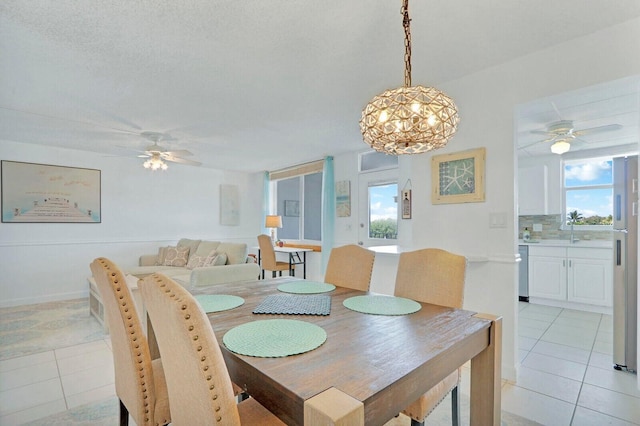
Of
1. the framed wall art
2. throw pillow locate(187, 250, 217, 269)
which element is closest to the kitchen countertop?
throw pillow locate(187, 250, 217, 269)

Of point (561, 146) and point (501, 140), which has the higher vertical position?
point (561, 146)

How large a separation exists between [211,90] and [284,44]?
1032mm

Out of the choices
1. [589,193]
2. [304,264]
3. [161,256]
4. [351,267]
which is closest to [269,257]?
[304,264]

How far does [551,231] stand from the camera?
4809 mm

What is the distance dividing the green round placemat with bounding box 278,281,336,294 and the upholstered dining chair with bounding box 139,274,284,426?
→ 1.04 m

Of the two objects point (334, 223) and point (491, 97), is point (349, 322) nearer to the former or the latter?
point (491, 97)

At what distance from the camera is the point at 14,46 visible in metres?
2.10

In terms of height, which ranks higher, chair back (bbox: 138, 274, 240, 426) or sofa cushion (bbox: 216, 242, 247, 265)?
chair back (bbox: 138, 274, 240, 426)

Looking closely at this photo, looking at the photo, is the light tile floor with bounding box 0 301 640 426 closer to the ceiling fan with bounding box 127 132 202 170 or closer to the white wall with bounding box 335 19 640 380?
the white wall with bounding box 335 19 640 380

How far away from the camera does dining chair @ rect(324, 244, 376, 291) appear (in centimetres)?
217

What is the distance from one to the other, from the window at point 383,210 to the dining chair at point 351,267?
253 centimetres

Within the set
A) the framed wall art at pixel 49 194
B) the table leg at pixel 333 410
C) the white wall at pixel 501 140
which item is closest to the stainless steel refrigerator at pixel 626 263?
the white wall at pixel 501 140

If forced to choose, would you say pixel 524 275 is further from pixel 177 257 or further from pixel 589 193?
pixel 177 257

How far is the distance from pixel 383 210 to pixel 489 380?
11.8 feet
